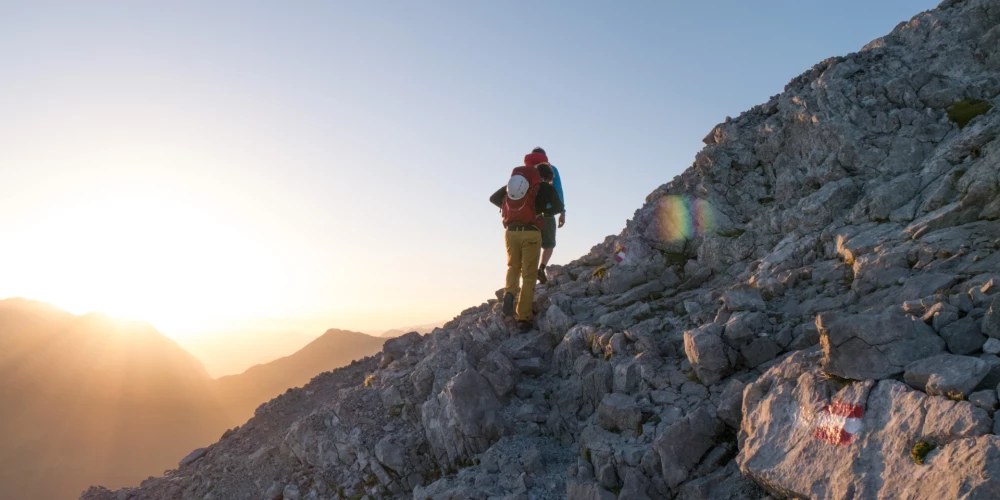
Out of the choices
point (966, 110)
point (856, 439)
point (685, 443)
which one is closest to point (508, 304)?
point (685, 443)

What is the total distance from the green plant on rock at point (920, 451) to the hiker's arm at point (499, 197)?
12331 millimetres

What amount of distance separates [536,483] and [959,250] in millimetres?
9011

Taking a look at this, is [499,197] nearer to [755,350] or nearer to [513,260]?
[513,260]

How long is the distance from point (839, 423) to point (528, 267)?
33.2 ft

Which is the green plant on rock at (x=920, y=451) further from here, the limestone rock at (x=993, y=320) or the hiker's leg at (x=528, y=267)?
the hiker's leg at (x=528, y=267)

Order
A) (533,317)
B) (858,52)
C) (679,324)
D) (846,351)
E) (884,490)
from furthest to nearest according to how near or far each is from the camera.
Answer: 1. (858,52)
2. (533,317)
3. (679,324)
4. (846,351)
5. (884,490)

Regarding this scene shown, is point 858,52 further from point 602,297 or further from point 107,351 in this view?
point 107,351

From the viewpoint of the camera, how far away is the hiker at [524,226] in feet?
55.7

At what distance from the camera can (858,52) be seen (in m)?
20.3

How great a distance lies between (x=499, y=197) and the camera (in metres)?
17.8

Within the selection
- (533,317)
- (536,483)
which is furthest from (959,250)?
(533,317)

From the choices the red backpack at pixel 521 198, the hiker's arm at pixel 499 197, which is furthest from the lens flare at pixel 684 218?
the hiker's arm at pixel 499 197

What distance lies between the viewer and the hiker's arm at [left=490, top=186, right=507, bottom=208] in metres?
17.7

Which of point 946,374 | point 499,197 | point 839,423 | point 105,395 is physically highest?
point 105,395
